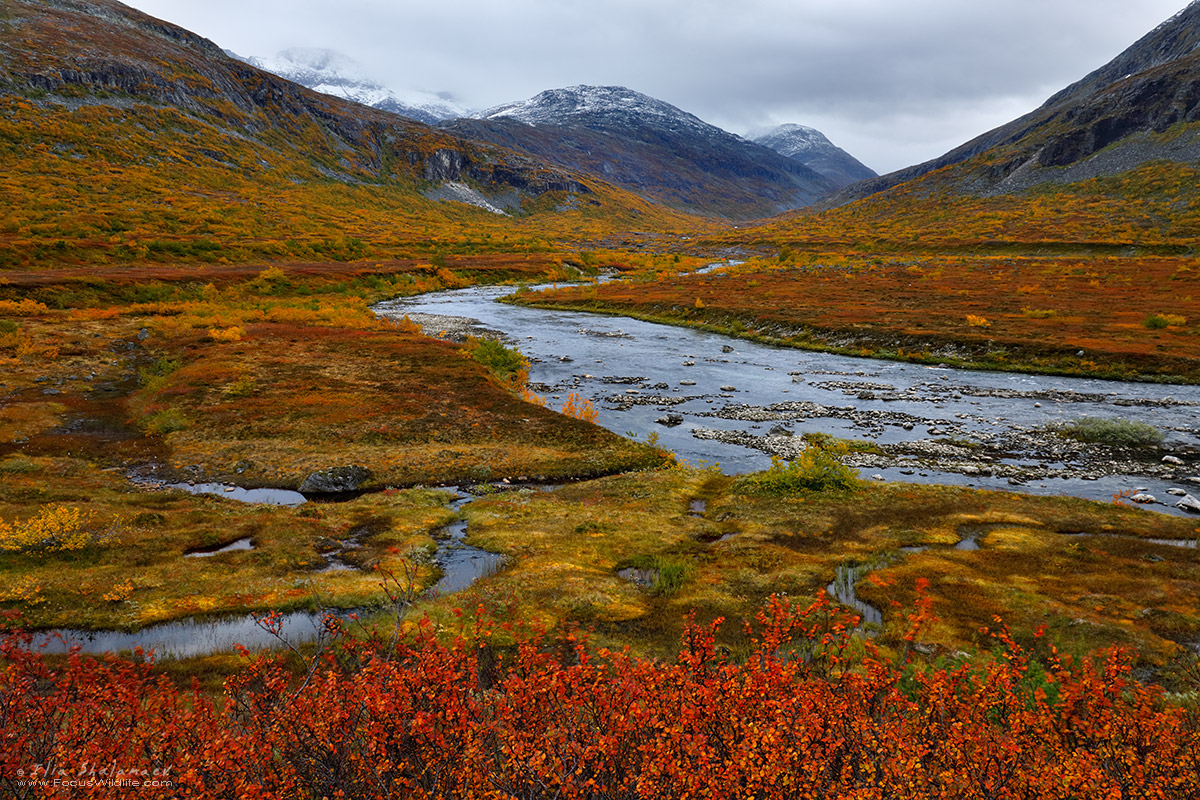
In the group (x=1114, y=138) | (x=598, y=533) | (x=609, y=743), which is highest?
(x=1114, y=138)

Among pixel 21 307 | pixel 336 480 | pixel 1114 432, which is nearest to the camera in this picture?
pixel 336 480

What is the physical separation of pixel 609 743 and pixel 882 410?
33.2 m

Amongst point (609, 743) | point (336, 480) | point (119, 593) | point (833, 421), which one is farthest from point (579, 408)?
point (609, 743)

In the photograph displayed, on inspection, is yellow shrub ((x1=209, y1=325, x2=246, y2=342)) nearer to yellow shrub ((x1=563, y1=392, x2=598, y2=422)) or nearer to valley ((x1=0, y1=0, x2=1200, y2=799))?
valley ((x1=0, y1=0, x2=1200, y2=799))

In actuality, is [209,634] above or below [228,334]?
below

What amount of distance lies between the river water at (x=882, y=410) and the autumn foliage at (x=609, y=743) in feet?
64.1

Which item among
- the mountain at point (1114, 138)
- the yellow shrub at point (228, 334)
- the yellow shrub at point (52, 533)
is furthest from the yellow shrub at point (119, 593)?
the mountain at point (1114, 138)

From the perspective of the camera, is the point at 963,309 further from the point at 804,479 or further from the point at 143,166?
the point at 143,166

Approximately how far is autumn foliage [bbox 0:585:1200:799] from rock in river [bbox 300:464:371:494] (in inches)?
653

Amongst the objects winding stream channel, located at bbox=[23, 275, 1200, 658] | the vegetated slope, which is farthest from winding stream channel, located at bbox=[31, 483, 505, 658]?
the vegetated slope

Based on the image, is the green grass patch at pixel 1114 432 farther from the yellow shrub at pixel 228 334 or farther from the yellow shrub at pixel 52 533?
the yellow shrub at pixel 228 334

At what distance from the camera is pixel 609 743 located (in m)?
5.35

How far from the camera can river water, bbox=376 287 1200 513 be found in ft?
80.2

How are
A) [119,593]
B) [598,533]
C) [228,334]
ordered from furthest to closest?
[228,334], [598,533], [119,593]
